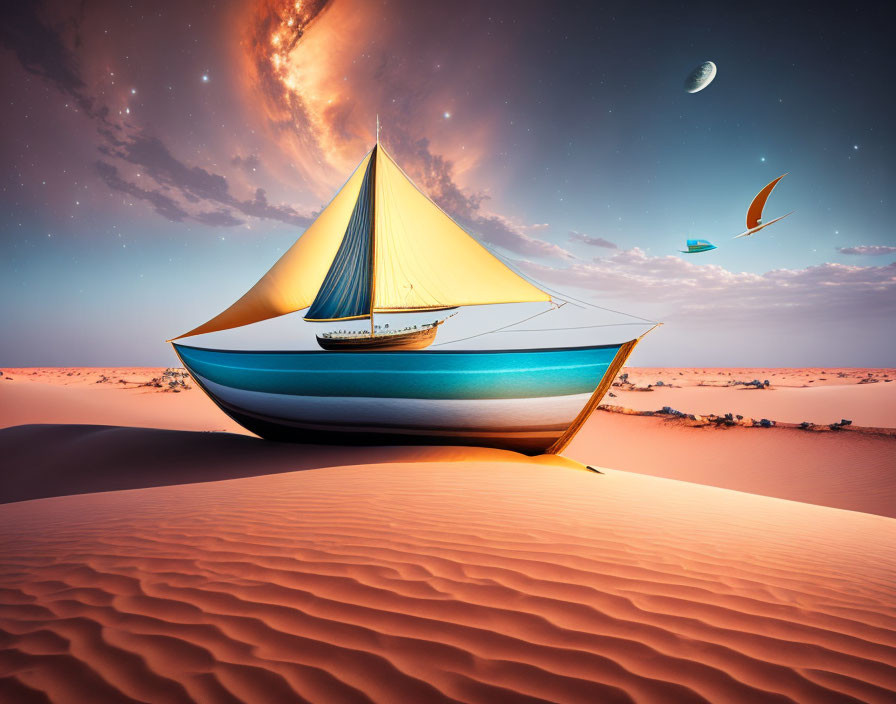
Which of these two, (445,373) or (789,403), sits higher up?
Answer: (445,373)

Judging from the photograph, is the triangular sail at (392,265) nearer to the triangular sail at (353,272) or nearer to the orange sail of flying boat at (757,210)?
the triangular sail at (353,272)

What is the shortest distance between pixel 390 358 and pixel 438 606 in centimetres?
556

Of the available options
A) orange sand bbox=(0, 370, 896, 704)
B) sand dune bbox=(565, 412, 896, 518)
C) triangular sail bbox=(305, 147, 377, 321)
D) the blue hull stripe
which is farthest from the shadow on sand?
sand dune bbox=(565, 412, 896, 518)

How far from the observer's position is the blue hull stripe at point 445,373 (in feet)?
22.5

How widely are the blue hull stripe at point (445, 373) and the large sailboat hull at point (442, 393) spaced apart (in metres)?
0.02

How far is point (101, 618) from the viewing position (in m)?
1.86

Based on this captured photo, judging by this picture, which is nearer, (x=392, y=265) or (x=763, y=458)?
(x=763, y=458)

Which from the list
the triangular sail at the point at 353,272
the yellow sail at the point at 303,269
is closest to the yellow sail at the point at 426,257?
the triangular sail at the point at 353,272

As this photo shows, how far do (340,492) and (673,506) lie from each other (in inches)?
139

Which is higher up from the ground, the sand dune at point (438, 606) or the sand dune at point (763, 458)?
the sand dune at point (438, 606)

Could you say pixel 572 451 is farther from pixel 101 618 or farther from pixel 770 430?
pixel 101 618

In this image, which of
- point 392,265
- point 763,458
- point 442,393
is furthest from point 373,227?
point 763,458

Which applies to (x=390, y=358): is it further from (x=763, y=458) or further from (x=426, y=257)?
(x=763, y=458)

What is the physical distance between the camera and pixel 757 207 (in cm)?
1377
